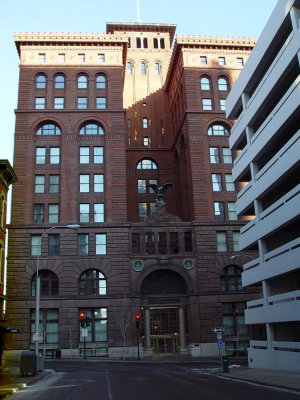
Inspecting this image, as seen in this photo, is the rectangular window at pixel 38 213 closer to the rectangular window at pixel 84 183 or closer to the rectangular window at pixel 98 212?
the rectangular window at pixel 84 183

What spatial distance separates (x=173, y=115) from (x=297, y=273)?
139ft

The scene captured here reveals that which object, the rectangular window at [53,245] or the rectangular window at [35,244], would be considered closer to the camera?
the rectangular window at [35,244]

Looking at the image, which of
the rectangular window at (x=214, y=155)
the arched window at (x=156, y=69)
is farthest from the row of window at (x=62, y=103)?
Answer: the arched window at (x=156, y=69)

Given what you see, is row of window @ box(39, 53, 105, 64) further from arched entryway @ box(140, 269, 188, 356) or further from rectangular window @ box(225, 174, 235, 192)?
arched entryway @ box(140, 269, 188, 356)

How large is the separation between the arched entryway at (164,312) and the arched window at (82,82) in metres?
26.1

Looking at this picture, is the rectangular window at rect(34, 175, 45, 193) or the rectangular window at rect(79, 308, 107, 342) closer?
the rectangular window at rect(79, 308, 107, 342)

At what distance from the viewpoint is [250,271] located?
3953 centimetres

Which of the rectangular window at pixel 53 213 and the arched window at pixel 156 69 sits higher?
the arched window at pixel 156 69

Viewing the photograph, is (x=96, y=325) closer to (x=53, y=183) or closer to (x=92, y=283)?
(x=92, y=283)

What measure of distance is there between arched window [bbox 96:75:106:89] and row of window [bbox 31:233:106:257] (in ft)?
66.4

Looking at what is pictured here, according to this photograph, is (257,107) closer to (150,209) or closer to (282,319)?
(282,319)

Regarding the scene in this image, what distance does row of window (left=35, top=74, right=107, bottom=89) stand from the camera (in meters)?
60.2

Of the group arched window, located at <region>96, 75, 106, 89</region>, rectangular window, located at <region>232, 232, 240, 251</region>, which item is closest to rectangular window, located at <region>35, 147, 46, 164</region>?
arched window, located at <region>96, 75, 106, 89</region>

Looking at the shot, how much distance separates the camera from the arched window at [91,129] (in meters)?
59.0
